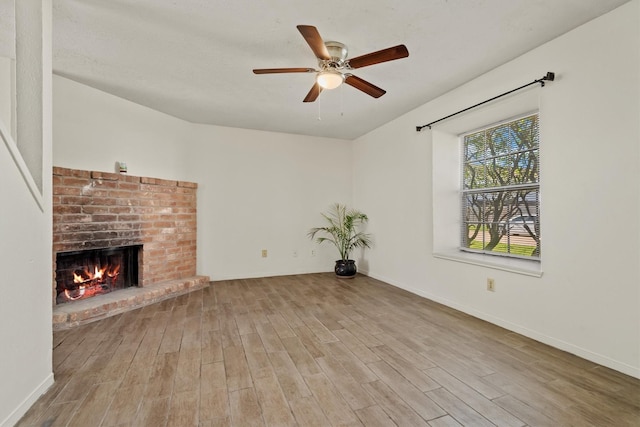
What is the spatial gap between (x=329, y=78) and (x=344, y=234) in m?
2.92

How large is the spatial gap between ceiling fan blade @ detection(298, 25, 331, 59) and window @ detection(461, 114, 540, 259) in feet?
6.85

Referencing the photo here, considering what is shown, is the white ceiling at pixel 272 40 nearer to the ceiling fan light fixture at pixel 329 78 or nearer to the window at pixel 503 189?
the ceiling fan light fixture at pixel 329 78

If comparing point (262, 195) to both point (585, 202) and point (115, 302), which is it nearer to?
point (115, 302)

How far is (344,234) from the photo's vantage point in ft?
15.8

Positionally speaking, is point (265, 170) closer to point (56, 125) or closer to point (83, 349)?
point (56, 125)

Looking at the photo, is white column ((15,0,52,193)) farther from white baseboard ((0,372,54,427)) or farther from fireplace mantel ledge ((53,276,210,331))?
fireplace mantel ledge ((53,276,210,331))

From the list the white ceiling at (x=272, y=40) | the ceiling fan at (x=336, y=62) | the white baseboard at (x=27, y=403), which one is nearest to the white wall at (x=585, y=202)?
the white ceiling at (x=272, y=40)

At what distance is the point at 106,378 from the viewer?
180cm

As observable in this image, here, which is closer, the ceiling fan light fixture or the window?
the ceiling fan light fixture

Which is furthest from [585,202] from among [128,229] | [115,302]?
[128,229]

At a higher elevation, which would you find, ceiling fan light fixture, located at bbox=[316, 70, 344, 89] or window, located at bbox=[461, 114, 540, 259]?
ceiling fan light fixture, located at bbox=[316, 70, 344, 89]

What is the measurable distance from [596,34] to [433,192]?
183cm

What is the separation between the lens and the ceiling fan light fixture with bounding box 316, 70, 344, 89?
2.23 meters

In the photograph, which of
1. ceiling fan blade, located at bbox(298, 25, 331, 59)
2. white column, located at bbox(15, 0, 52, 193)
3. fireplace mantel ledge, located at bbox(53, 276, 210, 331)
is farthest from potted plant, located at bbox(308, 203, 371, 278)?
white column, located at bbox(15, 0, 52, 193)
